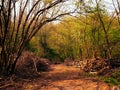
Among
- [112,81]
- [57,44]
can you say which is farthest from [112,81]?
[57,44]

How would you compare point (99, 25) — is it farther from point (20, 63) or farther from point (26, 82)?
point (26, 82)

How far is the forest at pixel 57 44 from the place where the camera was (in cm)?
1379

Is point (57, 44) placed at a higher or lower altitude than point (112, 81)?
higher

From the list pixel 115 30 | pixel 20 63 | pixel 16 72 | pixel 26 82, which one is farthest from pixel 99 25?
pixel 26 82

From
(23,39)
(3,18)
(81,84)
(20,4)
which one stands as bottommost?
(81,84)

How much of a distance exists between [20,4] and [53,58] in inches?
Result: 1475

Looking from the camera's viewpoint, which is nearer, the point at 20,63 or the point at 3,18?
the point at 3,18

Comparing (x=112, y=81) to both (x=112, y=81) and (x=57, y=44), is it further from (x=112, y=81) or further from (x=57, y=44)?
(x=57, y=44)

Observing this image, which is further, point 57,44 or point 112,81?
point 57,44

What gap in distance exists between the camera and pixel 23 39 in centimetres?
1448

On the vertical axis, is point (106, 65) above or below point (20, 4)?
below

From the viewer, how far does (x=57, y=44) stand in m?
54.2

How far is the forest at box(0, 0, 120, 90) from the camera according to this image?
13789 mm

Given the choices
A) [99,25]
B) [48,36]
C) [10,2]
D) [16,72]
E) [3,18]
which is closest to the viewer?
[10,2]
